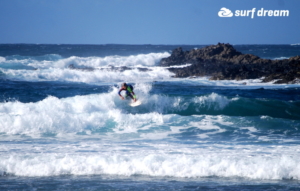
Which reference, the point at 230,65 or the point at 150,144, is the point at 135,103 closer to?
the point at 150,144

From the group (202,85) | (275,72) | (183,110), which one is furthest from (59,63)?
(183,110)

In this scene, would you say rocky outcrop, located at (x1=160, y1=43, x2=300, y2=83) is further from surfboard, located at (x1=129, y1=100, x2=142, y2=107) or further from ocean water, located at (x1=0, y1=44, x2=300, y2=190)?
surfboard, located at (x1=129, y1=100, x2=142, y2=107)

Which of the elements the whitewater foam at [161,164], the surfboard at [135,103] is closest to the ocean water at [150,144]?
the whitewater foam at [161,164]

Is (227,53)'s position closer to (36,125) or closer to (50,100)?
(50,100)

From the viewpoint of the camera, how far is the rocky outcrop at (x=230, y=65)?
26.2m

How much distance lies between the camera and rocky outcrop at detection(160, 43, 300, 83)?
26219mm

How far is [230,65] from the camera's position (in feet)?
103

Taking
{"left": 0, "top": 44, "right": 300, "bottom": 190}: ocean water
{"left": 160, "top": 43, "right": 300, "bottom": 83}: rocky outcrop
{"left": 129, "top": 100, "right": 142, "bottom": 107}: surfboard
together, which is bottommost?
{"left": 0, "top": 44, "right": 300, "bottom": 190}: ocean water

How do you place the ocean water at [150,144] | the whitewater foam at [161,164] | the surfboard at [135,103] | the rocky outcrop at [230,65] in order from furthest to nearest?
the rocky outcrop at [230,65] < the surfboard at [135,103] < the whitewater foam at [161,164] < the ocean water at [150,144]

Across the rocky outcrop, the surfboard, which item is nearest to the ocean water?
the surfboard

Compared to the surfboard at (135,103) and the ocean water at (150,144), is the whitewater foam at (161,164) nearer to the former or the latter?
the ocean water at (150,144)

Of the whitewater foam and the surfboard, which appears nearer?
the whitewater foam

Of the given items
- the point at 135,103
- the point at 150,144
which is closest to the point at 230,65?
the point at 135,103

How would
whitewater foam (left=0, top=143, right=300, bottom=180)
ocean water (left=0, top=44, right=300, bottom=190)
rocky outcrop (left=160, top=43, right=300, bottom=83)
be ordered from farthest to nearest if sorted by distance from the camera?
rocky outcrop (left=160, top=43, right=300, bottom=83) < whitewater foam (left=0, top=143, right=300, bottom=180) < ocean water (left=0, top=44, right=300, bottom=190)
